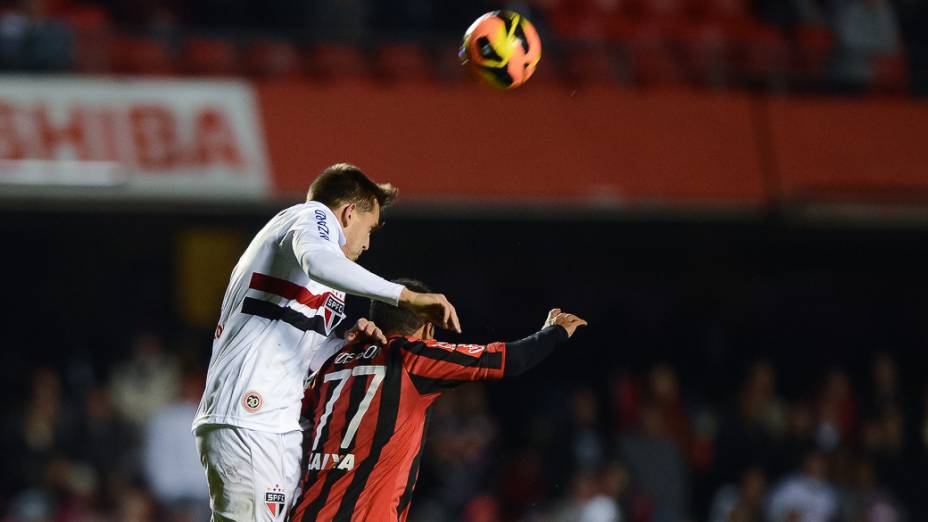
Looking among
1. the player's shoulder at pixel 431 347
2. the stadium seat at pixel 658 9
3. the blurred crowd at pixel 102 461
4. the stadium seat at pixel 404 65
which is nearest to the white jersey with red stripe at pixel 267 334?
the player's shoulder at pixel 431 347

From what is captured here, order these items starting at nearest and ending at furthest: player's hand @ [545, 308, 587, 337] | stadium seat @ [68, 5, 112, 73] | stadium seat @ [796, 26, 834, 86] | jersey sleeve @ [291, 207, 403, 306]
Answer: jersey sleeve @ [291, 207, 403, 306]
player's hand @ [545, 308, 587, 337]
stadium seat @ [68, 5, 112, 73]
stadium seat @ [796, 26, 834, 86]

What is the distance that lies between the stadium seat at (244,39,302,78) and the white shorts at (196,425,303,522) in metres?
7.58

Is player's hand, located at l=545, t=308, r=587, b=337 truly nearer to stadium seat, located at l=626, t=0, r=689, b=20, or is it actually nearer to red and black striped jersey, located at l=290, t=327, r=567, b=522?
red and black striped jersey, located at l=290, t=327, r=567, b=522

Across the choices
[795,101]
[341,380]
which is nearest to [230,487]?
[341,380]

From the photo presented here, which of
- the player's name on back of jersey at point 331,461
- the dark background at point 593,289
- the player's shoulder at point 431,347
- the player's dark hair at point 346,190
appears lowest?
the player's name on back of jersey at point 331,461

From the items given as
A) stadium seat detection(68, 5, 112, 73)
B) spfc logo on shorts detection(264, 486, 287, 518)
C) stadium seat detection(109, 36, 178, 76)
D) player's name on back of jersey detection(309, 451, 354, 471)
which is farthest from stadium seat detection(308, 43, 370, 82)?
spfc logo on shorts detection(264, 486, 287, 518)

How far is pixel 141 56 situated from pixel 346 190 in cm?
738

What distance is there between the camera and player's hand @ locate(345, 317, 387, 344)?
5.28 meters

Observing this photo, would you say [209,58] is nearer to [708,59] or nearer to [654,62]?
[654,62]

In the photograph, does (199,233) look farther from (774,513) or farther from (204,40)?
(774,513)

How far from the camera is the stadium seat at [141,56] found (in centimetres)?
1196

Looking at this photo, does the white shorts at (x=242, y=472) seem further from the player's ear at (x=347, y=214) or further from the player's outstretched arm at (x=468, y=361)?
the player's ear at (x=347, y=214)

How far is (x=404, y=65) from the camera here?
12516 mm

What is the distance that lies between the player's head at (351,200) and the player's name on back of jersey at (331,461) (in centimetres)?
74
